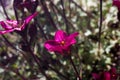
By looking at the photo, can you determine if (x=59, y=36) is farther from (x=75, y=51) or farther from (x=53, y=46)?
(x=75, y=51)

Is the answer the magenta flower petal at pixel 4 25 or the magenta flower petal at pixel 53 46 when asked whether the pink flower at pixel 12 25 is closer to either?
the magenta flower petal at pixel 4 25

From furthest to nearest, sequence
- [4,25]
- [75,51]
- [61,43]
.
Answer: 1. [75,51]
2. [61,43]
3. [4,25]

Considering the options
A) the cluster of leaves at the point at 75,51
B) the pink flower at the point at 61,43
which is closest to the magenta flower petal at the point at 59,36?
the pink flower at the point at 61,43

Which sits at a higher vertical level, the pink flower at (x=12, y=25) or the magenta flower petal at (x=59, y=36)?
the pink flower at (x=12, y=25)

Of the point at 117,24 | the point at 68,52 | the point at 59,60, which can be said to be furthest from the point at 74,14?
the point at 68,52

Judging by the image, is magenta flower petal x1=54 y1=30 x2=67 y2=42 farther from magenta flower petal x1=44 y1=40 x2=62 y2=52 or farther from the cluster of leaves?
the cluster of leaves

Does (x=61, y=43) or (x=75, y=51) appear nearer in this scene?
(x=61, y=43)

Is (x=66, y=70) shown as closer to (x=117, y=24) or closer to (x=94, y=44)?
(x=94, y=44)

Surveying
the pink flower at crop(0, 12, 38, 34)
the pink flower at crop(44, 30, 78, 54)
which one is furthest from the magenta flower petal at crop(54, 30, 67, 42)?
the pink flower at crop(0, 12, 38, 34)

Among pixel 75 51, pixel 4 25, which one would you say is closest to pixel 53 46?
pixel 4 25
